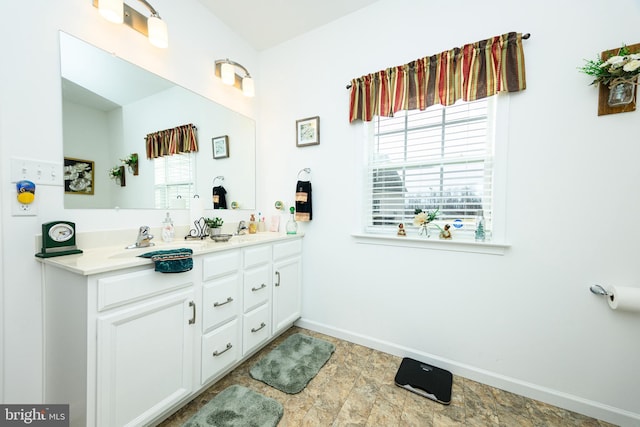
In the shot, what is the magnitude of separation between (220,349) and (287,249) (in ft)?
2.95

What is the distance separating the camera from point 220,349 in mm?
1512

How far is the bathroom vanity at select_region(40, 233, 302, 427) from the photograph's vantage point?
98 cm

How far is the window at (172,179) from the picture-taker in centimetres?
170

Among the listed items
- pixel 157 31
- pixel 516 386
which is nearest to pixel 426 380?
pixel 516 386

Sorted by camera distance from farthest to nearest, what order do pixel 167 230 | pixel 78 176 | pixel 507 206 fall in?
pixel 167 230, pixel 507 206, pixel 78 176

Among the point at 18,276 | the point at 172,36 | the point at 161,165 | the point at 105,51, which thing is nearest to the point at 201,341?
the point at 18,276

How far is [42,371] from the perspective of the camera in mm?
1213

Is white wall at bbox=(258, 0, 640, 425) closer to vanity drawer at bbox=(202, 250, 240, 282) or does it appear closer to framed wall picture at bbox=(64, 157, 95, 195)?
vanity drawer at bbox=(202, 250, 240, 282)

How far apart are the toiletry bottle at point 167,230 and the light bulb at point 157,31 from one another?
118 centimetres

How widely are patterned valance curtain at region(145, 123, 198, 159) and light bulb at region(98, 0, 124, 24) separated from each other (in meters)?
0.64

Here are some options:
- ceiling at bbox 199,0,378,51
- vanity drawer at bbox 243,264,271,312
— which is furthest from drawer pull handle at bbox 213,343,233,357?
ceiling at bbox 199,0,378,51

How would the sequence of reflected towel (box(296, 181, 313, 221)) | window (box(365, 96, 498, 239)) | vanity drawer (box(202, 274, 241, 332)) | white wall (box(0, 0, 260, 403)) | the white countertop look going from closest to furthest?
1. the white countertop
2. white wall (box(0, 0, 260, 403))
3. vanity drawer (box(202, 274, 241, 332))
4. window (box(365, 96, 498, 239))
5. reflected towel (box(296, 181, 313, 221))

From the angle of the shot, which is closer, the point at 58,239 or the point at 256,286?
the point at 58,239

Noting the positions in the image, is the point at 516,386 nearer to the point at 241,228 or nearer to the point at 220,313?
the point at 220,313
